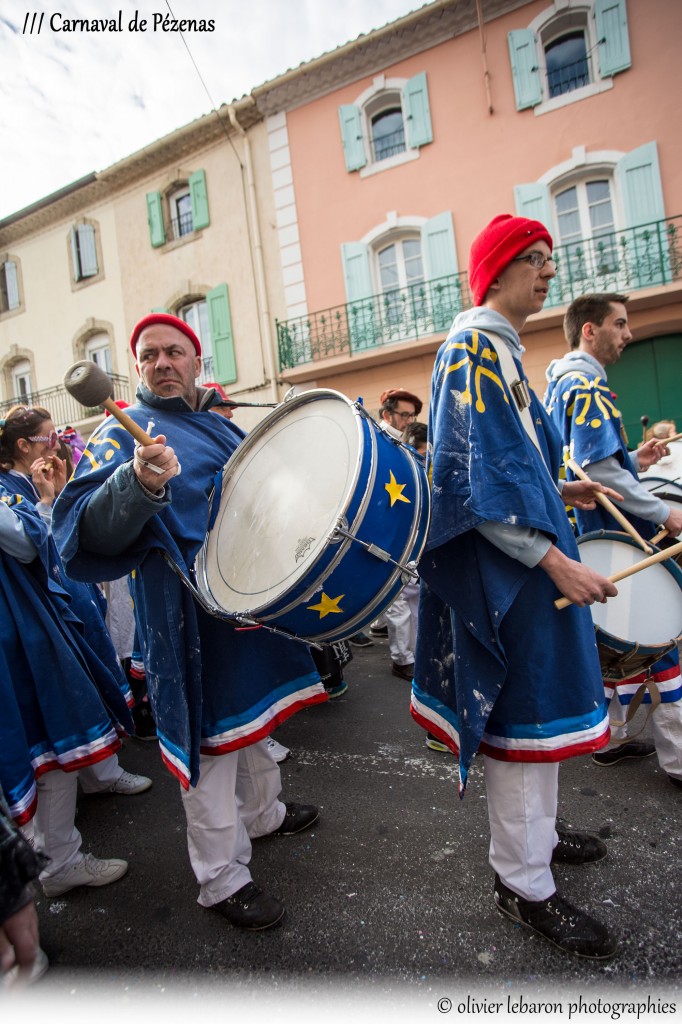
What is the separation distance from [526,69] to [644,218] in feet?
10.3

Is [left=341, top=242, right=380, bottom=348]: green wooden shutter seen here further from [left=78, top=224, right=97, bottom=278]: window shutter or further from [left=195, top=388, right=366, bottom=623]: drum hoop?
[left=195, top=388, right=366, bottom=623]: drum hoop

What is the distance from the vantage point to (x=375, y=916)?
1.94 m

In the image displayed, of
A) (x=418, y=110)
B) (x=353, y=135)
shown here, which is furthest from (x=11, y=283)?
(x=418, y=110)

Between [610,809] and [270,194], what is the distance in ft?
40.1

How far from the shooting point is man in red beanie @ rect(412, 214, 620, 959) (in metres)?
1.62

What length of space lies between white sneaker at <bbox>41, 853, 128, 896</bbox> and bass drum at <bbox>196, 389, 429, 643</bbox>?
1334 mm

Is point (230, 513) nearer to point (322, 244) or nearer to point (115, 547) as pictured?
point (115, 547)

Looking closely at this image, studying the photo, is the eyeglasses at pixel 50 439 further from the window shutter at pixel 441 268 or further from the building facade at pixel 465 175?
the window shutter at pixel 441 268

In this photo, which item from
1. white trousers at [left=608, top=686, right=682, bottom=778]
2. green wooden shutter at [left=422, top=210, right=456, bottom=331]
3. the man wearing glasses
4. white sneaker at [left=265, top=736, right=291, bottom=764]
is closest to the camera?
white trousers at [left=608, top=686, right=682, bottom=778]

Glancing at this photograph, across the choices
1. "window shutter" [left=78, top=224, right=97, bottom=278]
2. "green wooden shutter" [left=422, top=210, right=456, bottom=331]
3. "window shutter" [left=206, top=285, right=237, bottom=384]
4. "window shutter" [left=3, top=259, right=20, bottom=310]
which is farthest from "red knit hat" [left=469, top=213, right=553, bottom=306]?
"window shutter" [left=3, top=259, right=20, bottom=310]

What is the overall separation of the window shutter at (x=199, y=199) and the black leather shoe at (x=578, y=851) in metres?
13.1

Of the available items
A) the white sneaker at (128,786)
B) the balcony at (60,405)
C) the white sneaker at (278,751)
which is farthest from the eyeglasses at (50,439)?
the balcony at (60,405)

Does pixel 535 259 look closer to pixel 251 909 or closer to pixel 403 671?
pixel 251 909

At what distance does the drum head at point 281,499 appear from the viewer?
1.62 meters
